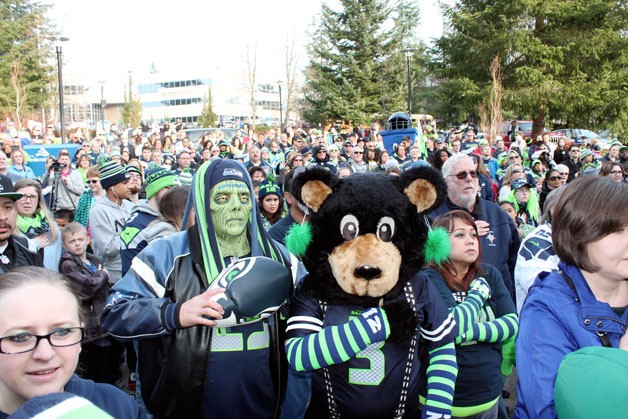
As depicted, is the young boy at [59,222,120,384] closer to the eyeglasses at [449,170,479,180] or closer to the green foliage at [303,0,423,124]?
the eyeglasses at [449,170,479,180]

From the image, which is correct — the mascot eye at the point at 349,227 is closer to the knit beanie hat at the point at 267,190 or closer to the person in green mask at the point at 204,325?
the person in green mask at the point at 204,325

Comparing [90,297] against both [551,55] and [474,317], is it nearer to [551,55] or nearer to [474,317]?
[474,317]

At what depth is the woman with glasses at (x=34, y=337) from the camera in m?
1.55

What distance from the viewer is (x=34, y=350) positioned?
5.10ft

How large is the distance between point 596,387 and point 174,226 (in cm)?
354

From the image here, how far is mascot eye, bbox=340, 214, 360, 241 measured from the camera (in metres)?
2.24

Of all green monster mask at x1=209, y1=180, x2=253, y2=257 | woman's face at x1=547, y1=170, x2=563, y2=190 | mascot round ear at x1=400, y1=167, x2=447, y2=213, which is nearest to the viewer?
mascot round ear at x1=400, y1=167, x2=447, y2=213

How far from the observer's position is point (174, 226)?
436 cm

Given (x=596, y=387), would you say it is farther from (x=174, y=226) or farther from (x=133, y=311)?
(x=174, y=226)

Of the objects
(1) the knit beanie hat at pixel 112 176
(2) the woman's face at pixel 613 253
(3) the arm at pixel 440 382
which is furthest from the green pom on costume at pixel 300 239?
(1) the knit beanie hat at pixel 112 176

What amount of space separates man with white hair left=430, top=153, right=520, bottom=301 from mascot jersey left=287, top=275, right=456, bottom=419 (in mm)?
1951

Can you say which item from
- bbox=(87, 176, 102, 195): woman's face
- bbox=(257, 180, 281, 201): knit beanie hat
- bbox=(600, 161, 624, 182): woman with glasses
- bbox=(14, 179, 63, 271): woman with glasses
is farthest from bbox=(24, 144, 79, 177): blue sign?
bbox=(600, 161, 624, 182): woman with glasses

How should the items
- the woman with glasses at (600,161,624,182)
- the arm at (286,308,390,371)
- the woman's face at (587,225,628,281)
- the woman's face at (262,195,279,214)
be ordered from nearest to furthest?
the woman's face at (587,225,628,281)
the arm at (286,308,390,371)
the woman's face at (262,195,279,214)
the woman with glasses at (600,161,624,182)

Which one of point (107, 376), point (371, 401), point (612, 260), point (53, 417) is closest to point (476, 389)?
point (371, 401)
